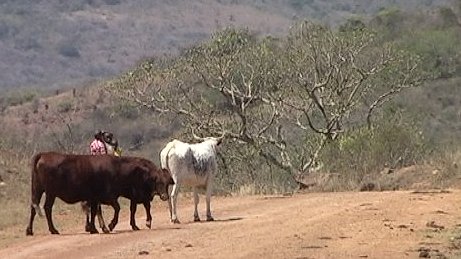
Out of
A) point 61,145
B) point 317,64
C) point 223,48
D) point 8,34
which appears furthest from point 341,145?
point 8,34

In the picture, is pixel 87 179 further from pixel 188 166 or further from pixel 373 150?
pixel 373 150

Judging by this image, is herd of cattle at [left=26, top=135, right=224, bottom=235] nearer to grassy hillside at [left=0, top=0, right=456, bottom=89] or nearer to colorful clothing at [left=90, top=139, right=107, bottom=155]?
colorful clothing at [left=90, top=139, right=107, bottom=155]

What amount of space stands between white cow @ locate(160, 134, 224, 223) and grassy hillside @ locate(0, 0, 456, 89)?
285 ft

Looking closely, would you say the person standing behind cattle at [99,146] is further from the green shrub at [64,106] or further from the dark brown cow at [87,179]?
the green shrub at [64,106]

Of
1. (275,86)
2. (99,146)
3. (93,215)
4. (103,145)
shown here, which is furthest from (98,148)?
(275,86)

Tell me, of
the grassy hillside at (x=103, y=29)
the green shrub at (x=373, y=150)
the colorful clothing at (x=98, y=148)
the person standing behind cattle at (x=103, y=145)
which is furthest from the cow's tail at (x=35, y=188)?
the grassy hillside at (x=103, y=29)

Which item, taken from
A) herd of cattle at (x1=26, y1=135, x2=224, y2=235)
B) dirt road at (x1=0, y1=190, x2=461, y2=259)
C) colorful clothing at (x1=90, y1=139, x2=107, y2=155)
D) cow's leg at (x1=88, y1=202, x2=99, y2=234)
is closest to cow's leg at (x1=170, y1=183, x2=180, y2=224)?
herd of cattle at (x1=26, y1=135, x2=224, y2=235)

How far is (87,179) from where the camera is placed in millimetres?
19016

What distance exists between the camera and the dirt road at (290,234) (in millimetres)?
15297

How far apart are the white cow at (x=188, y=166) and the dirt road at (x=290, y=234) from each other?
1.81 feet

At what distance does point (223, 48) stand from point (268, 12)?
10022 cm

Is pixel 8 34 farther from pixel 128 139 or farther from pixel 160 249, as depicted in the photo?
pixel 160 249

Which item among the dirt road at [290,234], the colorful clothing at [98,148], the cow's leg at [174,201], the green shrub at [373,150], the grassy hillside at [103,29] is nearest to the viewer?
the dirt road at [290,234]

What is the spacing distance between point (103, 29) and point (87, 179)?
105 metres
